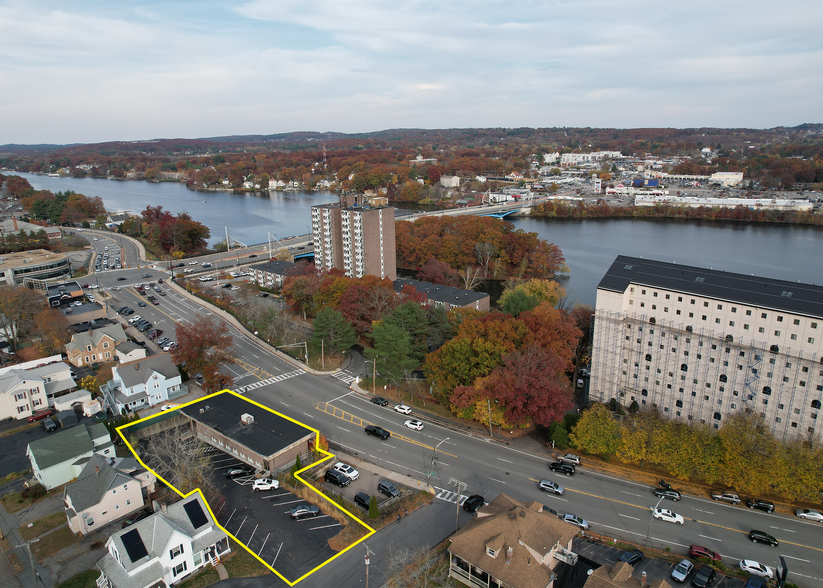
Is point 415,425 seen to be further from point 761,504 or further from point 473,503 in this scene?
point 761,504

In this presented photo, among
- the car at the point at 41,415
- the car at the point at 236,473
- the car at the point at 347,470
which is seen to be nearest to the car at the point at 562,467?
the car at the point at 347,470

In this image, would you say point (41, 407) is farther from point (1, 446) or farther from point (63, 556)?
point (63, 556)

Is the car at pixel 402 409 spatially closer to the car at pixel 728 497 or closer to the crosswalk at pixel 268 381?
the crosswalk at pixel 268 381

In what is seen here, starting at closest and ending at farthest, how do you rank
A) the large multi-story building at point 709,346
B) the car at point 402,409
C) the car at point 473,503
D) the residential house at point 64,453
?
1. the car at point 473,503
2. the residential house at point 64,453
3. the large multi-story building at point 709,346
4. the car at point 402,409

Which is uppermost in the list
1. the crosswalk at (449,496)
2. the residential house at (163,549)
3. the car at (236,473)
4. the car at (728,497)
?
the residential house at (163,549)

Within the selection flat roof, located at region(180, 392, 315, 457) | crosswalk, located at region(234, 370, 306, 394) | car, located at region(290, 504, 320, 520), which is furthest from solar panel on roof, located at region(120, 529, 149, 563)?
crosswalk, located at region(234, 370, 306, 394)

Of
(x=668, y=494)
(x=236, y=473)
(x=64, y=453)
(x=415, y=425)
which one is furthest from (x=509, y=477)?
(x=64, y=453)

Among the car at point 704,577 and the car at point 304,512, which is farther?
the car at point 304,512

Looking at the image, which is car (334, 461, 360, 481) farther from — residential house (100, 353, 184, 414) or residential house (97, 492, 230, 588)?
residential house (100, 353, 184, 414)

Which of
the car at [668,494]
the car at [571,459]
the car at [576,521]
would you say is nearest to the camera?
the car at [576,521]
